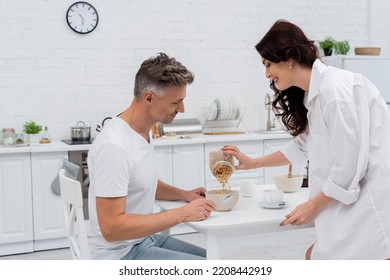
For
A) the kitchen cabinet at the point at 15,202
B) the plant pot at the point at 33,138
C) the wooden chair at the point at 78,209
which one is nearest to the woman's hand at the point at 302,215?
the wooden chair at the point at 78,209

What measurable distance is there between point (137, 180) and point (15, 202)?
2.43m

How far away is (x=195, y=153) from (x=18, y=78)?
168cm

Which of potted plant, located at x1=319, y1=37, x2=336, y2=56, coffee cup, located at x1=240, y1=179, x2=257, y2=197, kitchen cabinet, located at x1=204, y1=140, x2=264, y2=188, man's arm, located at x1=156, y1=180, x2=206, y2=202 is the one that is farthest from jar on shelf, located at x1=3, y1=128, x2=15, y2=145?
potted plant, located at x1=319, y1=37, x2=336, y2=56

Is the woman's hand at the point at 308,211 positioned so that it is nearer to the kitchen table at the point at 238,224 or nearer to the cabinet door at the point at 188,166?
the kitchen table at the point at 238,224

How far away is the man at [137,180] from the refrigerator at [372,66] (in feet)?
11.9

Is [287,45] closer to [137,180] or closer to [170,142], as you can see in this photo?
[137,180]

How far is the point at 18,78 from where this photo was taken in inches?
183

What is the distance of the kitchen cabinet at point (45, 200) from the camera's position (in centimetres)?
419

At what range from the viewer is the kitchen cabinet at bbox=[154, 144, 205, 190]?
4.52 m

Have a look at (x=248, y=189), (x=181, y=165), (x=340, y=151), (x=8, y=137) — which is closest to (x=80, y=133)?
(x=8, y=137)

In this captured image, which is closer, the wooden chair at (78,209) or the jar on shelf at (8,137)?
the wooden chair at (78,209)

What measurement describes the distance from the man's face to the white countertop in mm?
1755

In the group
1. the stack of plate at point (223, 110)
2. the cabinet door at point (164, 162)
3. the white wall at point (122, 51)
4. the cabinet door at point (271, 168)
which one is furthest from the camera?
the stack of plate at point (223, 110)
